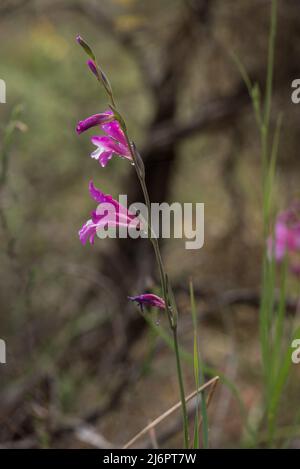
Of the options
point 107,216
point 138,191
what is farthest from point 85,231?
point 138,191

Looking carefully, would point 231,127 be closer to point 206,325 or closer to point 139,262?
point 139,262

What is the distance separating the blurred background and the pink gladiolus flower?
939mm

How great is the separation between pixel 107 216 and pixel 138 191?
1.75 meters

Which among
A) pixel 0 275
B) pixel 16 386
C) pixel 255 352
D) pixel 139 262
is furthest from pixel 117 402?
Result: pixel 0 275

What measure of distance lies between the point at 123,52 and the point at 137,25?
68 centimetres

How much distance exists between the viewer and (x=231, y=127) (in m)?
2.40

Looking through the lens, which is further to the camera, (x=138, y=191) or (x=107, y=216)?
(x=138, y=191)

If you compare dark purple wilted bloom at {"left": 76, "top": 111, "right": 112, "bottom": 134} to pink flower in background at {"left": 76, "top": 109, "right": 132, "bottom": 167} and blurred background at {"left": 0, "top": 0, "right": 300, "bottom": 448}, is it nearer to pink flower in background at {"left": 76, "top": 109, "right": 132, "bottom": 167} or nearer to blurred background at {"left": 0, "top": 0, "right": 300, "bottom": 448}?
pink flower in background at {"left": 76, "top": 109, "right": 132, "bottom": 167}

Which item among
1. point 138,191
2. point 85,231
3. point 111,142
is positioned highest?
point 138,191

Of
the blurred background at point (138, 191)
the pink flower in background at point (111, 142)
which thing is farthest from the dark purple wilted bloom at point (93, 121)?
the blurred background at point (138, 191)

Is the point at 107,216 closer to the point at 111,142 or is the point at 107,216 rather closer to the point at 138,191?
the point at 111,142

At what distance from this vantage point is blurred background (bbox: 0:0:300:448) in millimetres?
2039

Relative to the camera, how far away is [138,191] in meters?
2.51

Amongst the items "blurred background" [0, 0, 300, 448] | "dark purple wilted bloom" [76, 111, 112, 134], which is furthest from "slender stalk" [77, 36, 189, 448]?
"blurred background" [0, 0, 300, 448]
